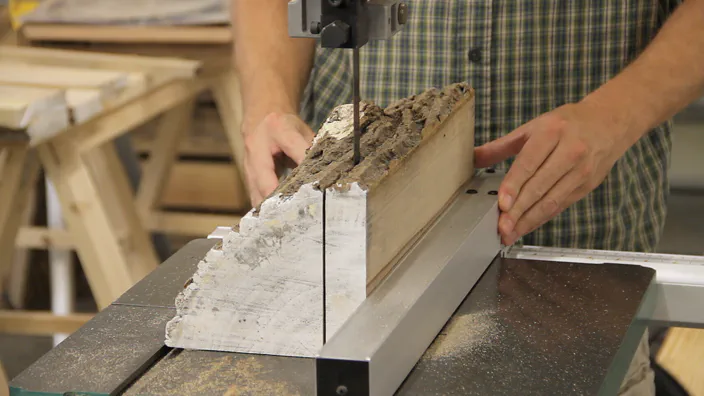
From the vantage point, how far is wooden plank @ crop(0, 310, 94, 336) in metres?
2.50

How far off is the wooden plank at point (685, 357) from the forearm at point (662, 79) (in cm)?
83

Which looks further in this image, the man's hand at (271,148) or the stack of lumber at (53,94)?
the stack of lumber at (53,94)

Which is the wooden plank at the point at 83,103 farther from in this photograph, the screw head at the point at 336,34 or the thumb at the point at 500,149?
the screw head at the point at 336,34

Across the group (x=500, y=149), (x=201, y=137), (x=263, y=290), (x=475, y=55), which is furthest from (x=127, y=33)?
(x=263, y=290)

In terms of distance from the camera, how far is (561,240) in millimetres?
1621

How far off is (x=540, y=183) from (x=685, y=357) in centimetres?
106

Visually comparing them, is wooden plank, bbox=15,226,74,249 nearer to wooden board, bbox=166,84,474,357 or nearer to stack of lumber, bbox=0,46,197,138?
stack of lumber, bbox=0,46,197,138

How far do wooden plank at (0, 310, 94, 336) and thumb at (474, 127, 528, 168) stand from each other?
4.66ft

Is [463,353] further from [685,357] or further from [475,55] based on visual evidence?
[685,357]

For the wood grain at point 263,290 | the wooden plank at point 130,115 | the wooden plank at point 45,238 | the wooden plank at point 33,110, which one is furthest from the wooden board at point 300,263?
the wooden plank at point 45,238

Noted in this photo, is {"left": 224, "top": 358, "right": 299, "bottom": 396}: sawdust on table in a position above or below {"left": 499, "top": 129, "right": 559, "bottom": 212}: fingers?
below

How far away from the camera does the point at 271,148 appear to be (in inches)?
56.2

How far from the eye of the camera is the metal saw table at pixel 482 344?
2.98ft

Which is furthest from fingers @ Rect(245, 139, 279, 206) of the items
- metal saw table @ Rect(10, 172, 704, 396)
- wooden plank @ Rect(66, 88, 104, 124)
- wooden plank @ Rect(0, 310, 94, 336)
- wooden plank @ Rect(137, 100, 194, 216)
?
wooden plank @ Rect(137, 100, 194, 216)
